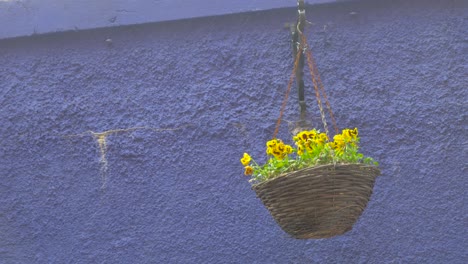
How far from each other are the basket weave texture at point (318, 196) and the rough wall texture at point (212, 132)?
1029 millimetres

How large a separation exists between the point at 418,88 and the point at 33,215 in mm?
2095

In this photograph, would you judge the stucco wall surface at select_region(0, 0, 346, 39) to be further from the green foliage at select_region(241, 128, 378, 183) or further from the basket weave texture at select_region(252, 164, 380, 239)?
the basket weave texture at select_region(252, 164, 380, 239)

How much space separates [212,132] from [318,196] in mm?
1375

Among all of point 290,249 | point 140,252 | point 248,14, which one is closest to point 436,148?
point 290,249

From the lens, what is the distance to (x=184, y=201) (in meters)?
4.57

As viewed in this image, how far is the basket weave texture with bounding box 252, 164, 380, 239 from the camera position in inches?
131

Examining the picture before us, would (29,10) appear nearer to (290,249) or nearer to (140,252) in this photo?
(140,252)

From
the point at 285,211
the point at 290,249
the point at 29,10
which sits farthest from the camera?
the point at 29,10

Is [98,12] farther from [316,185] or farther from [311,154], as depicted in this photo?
[316,185]

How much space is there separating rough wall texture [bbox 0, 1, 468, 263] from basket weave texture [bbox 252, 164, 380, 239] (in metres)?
1.03

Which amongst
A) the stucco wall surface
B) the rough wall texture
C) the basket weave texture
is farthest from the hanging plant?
the stucco wall surface

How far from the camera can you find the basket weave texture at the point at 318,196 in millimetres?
3322

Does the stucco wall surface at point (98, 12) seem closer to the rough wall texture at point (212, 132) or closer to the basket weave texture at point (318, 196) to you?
the rough wall texture at point (212, 132)

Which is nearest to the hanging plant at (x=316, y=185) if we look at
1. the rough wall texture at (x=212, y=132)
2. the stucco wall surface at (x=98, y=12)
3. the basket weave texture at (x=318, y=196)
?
the basket weave texture at (x=318, y=196)
